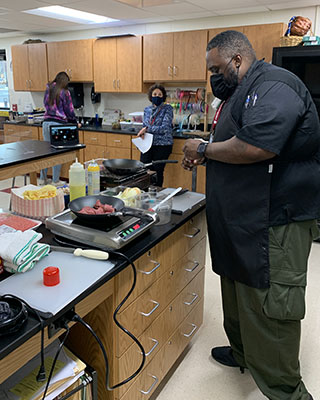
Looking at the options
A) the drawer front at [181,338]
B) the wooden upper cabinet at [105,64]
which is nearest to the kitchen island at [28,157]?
the drawer front at [181,338]

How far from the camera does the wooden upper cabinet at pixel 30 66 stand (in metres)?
5.92

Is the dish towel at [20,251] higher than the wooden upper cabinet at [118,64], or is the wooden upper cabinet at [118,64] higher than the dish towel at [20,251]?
the wooden upper cabinet at [118,64]

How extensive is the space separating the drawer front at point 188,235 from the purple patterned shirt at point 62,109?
140 inches

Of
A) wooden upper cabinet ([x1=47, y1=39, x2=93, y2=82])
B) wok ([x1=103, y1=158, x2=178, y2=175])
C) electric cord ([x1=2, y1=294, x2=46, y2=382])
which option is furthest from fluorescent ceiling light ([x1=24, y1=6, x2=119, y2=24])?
electric cord ([x1=2, y1=294, x2=46, y2=382])

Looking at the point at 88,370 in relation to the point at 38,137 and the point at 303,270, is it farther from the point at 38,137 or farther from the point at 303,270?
the point at 38,137

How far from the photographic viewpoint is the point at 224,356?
7.14ft

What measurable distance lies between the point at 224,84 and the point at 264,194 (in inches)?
21.1

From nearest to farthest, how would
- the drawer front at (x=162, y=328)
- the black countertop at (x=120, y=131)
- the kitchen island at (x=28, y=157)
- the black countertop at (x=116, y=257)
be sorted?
1. the black countertop at (x=116, y=257)
2. the drawer front at (x=162, y=328)
3. the kitchen island at (x=28, y=157)
4. the black countertop at (x=120, y=131)

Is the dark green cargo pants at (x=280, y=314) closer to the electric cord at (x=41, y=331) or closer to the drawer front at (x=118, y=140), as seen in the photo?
the electric cord at (x=41, y=331)

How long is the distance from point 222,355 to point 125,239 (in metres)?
1.18

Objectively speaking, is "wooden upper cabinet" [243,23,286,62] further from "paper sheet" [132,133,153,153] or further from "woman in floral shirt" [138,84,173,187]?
"paper sheet" [132,133,153,153]

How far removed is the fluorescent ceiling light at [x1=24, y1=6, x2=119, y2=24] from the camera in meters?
4.36

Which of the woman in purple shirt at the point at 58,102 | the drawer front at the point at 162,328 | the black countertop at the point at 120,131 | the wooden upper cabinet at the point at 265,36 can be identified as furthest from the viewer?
the woman in purple shirt at the point at 58,102

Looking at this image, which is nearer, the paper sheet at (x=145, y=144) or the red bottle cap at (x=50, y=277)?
the red bottle cap at (x=50, y=277)
